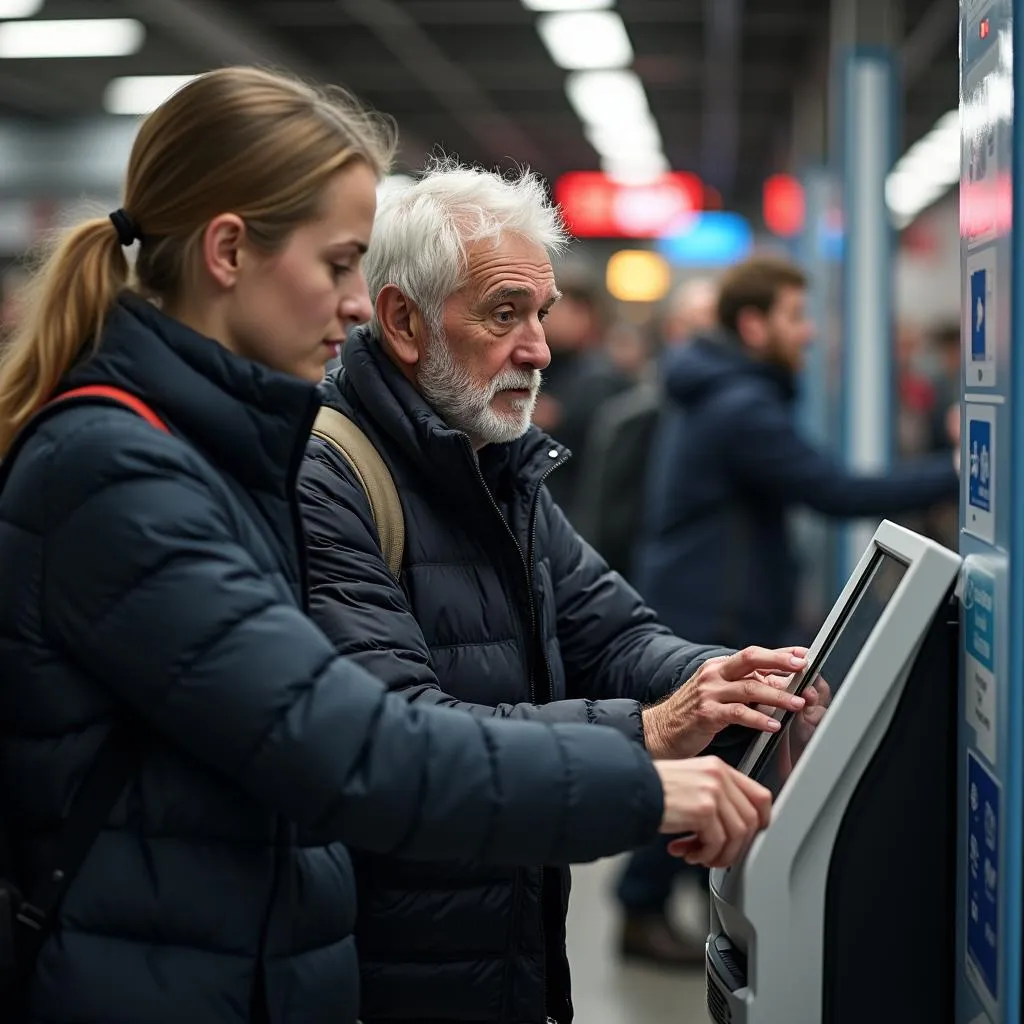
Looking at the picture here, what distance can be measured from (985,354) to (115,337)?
2.58ft

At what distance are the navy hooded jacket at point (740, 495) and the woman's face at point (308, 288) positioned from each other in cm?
290

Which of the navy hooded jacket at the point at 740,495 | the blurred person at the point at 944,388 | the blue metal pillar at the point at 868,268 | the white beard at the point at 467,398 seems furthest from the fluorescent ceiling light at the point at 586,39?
the white beard at the point at 467,398

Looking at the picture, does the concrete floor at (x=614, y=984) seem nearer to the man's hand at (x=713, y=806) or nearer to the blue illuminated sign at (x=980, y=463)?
the man's hand at (x=713, y=806)

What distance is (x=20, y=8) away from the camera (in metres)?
9.04

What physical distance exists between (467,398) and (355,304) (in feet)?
1.69

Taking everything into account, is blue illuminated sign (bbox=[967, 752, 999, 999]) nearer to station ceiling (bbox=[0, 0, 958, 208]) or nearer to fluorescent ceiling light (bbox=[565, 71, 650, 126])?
station ceiling (bbox=[0, 0, 958, 208])

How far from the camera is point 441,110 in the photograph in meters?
12.8

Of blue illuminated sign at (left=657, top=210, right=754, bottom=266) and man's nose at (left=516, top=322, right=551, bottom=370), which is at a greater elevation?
blue illuminated sign at (left=657, top=210, right=754, bottom=266)

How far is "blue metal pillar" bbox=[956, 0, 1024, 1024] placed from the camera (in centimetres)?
133

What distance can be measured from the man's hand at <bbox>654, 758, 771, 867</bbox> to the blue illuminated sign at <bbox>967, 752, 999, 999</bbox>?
186mm

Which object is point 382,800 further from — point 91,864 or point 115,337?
point 115,337

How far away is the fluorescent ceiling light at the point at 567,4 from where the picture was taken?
8.77 metres

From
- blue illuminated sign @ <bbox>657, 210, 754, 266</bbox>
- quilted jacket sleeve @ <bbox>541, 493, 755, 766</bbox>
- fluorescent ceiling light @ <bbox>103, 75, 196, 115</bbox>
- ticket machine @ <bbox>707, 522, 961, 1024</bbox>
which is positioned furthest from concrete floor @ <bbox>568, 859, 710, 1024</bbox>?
blue illuminated sign @ <bbox>657, 210, 754, 266</bbox>

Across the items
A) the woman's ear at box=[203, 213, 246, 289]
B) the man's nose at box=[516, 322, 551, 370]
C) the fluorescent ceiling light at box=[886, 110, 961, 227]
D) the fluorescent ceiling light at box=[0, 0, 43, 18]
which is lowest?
the man's nose at box=[516, 322, 551, 370]
